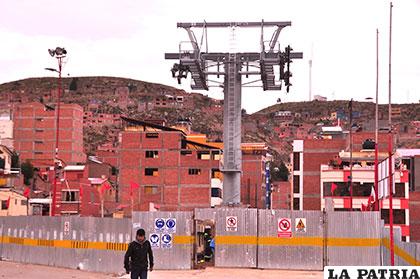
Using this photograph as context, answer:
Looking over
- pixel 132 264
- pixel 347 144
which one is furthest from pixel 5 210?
pixel 132 264

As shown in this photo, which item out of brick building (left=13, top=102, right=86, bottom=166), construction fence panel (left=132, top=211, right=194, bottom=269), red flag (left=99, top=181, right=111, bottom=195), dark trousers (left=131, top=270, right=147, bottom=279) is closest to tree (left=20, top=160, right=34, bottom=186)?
brick building (left=13, top=102, right=86, bottom=166)

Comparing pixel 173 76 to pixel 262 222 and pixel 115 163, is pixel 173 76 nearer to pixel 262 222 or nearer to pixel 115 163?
pixel 262 222

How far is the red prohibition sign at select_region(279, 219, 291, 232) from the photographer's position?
34406 millimetres

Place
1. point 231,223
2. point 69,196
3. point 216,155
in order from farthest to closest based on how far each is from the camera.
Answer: point 216,155 < point 69,196 < point 231,223

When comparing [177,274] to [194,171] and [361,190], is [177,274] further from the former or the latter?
[194,171]

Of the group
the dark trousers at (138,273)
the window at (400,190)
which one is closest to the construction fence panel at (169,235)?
the dark trousers at (138,273)

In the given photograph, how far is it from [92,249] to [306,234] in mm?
9729

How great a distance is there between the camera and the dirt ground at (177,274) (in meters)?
31.1

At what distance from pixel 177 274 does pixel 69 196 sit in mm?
64785

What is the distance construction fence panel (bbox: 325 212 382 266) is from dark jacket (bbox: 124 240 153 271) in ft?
59.8

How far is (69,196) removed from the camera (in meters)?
95.0

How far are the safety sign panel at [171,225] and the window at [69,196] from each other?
62141 mm

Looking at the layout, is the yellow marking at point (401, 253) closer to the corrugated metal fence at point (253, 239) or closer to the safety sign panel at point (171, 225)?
the corrugated metal fence at point (253, 239)

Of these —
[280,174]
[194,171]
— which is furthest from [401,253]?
[280,174]
